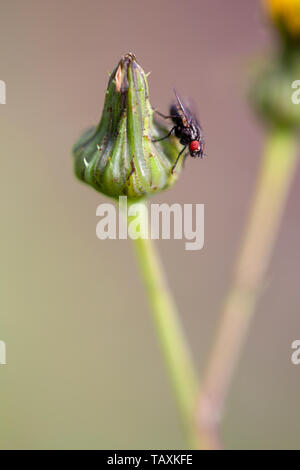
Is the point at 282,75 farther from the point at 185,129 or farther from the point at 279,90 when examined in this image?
the point at 185,129

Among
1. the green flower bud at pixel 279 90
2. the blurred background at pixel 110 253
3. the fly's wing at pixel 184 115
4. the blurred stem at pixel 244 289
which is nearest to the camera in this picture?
the fly's wing at pixel 184 115

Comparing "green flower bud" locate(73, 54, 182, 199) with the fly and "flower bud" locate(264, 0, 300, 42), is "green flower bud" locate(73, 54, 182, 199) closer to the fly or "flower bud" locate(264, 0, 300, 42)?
the fly

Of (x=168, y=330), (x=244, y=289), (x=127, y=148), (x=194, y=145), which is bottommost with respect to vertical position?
(x=168, y=330)

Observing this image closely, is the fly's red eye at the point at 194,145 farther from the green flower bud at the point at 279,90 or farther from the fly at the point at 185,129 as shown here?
the green flower bud at the point at 279,90

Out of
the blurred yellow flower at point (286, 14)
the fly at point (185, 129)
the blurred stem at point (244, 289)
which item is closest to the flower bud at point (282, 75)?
the blurred yellow flower at point (286, 14)

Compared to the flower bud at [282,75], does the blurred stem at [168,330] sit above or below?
below

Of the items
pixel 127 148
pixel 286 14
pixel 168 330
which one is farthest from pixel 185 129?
pixel 286 14
